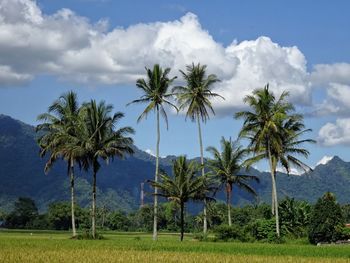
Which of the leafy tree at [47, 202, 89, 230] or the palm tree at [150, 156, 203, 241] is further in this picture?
the leafy tree at [47, 202, 89, 230]

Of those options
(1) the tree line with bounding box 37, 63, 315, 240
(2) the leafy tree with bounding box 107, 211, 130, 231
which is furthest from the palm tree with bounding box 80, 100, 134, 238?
(2) the leafy tree with bounding box 107, 211, 130, 231

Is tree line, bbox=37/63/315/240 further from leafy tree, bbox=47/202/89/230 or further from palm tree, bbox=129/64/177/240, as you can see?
leafy tree, bbox=47/202/89/230

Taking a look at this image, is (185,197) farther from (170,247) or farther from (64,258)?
(64,258)

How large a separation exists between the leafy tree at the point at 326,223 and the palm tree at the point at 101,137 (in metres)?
19.5

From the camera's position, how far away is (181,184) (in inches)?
2217

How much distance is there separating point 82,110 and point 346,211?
87743 mm

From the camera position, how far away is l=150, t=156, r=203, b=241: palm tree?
5628 centimetres

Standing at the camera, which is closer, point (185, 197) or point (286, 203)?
point (185, 197)

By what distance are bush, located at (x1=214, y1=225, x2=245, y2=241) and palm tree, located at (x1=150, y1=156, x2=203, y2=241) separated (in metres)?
5.74

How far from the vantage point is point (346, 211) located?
131375 millimetres

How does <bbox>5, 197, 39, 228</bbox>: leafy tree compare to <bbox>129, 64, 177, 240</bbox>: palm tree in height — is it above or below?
below

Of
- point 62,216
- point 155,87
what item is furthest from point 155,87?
point 62,216

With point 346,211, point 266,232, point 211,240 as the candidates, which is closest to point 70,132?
point 211,240

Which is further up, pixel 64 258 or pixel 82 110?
pixel 82 110
